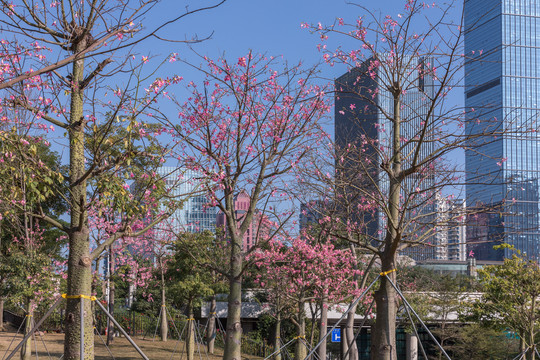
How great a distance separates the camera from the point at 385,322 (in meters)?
8.43

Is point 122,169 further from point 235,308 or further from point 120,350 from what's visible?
point 120,350

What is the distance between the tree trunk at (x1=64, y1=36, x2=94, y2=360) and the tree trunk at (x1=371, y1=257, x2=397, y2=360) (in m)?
3.76

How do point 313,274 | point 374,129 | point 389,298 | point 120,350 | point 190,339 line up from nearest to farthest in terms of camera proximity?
point 389,298
point 374,129
point 313,274
point 190,339
point 120,350

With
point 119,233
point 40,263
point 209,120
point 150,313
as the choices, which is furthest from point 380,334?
point 150,313

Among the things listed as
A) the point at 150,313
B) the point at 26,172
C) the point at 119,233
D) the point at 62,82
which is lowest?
the point at 150,313

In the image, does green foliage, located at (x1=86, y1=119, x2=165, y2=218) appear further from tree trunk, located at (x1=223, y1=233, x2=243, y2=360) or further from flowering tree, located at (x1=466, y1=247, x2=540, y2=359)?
flowering tree, located at (x1=466, y1=247, x2=540, y2=359)

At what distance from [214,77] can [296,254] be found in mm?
9297

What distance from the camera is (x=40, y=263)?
18.4m

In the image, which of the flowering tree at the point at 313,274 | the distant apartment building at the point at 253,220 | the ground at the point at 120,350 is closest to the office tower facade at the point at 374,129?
the distant apartment building at the point at 253,220

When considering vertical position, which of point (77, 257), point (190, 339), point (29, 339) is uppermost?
point (77, 257)

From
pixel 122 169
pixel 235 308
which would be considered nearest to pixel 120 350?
pixel 235 308

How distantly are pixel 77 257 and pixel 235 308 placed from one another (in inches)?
171

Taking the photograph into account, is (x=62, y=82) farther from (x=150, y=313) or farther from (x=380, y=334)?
(x=150, y=313)

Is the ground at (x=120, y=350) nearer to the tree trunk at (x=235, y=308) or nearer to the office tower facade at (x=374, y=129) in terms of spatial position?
the tree trunk at (x=235, y=308)
